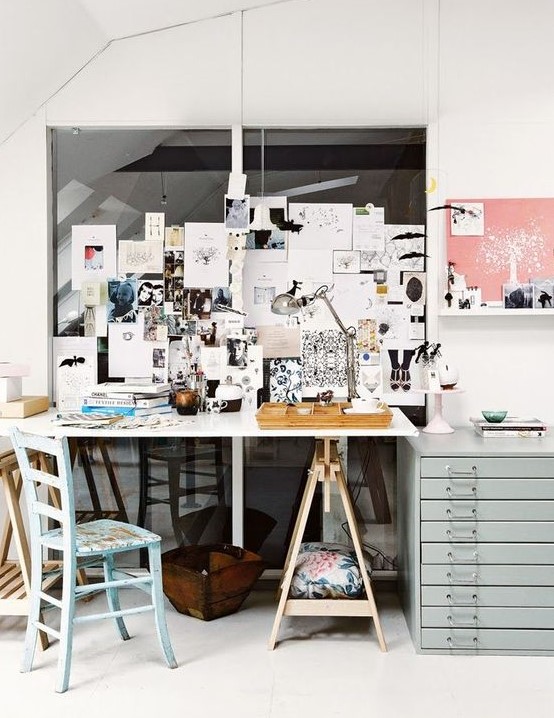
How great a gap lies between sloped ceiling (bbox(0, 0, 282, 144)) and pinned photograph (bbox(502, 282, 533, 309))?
1.67 metres

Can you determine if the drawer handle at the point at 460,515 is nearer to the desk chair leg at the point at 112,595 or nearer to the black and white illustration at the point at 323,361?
the black and white illustration at the point at 323,361

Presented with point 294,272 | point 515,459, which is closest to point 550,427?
point 515,459

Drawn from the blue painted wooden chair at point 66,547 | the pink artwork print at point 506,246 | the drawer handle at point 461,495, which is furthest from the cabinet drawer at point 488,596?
the pink artwork print at point 506,246

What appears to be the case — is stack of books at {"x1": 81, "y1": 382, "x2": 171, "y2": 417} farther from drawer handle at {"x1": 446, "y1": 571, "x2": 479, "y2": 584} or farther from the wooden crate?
drawer handle at {"x1": 446, "y1": 571, "x2": 479, "y2": 584}

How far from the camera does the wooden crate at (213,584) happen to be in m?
3.28

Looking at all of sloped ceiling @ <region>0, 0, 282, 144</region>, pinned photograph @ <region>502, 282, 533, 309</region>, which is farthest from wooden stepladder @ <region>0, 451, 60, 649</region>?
pinned photograph @ <region>502, 282, 533, 309</region>

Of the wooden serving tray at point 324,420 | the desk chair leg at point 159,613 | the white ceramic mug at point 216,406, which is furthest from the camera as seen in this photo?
the white ceramic mug at point 216,406

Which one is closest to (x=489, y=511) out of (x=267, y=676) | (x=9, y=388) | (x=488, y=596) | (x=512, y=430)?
(x=488, y=596)

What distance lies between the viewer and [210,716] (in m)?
2.54

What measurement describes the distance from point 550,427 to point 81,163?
247 centimetres

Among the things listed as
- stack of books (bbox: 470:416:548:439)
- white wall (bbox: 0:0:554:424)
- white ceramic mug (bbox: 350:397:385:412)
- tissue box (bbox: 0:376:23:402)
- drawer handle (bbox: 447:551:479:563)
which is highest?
white wall (bbox: 0:0:554:424)

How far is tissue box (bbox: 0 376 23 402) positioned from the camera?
131 inches

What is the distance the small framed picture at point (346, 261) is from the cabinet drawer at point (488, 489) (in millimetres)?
1110

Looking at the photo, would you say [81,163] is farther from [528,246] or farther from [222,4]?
[528,246]
